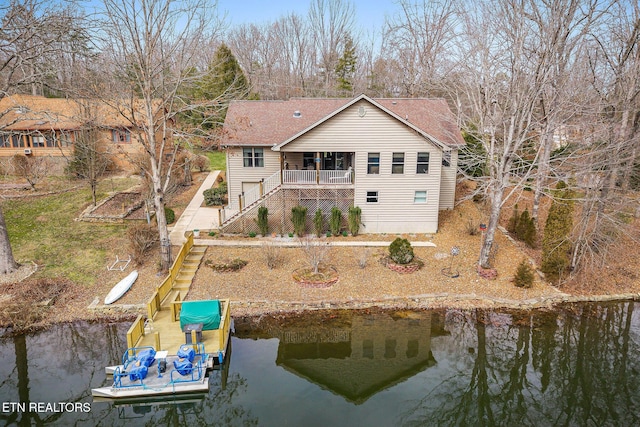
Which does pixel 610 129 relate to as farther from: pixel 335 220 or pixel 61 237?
pixel 61 237

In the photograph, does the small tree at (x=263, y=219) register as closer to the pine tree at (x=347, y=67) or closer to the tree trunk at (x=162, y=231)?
the tree trunk at (x=162, y=231)

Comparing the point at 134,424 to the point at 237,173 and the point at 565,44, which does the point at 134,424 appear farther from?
the point at 565,44

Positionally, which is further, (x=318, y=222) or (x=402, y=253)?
(x=318, y=222)

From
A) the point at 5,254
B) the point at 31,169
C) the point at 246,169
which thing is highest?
the point at 246,169

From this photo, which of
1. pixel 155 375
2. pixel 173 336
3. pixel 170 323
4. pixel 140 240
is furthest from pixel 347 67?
pixel 155 375

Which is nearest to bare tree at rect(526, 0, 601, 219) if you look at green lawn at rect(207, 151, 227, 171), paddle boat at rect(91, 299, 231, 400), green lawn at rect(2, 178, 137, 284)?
paddle boat at rect(91, 299, 231, 400)

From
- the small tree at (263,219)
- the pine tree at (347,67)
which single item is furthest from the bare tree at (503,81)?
the pine tree at (347,67)

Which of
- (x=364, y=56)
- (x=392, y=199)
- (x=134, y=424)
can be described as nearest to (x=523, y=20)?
(x=392, y=199)
